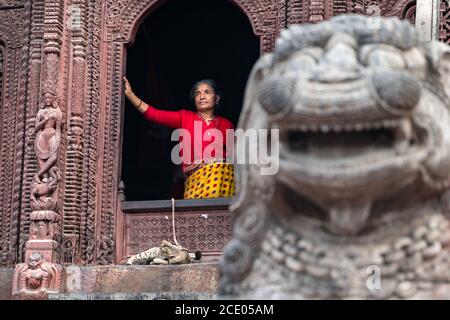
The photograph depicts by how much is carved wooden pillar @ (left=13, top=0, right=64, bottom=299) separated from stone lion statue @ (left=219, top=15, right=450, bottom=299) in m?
5.89

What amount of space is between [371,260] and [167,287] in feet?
19.3

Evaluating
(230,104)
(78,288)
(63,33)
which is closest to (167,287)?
(78,288)

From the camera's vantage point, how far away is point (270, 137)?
4191mm

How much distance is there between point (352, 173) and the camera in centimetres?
388

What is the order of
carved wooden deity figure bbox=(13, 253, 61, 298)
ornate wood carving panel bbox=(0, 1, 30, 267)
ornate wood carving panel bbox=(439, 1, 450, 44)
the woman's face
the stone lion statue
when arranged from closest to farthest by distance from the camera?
the stone lion statue → carved wooden deity figure bbox=(13, 253, 61, 298) → ornate wood carving panel bbox=(439, 1, 450, 44) → ornate wood carving panel bbox=(0, 1, 30, 267) → the woman's face

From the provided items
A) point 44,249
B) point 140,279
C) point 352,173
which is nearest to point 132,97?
point 44,249

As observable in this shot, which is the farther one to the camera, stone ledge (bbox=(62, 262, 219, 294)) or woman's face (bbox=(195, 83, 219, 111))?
woman's face (bbox=(195, 83, 219, 111))

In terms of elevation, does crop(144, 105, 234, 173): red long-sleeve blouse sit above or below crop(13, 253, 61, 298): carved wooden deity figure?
above

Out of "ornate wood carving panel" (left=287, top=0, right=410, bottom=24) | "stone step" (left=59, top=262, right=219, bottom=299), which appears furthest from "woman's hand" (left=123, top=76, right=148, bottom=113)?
"stone step" (left=59, top=262, right=219, bottom=299)

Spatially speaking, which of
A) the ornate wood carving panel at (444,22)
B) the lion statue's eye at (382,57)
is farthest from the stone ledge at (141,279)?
the lion statue's eye at (382,57)

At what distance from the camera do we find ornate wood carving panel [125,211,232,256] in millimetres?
10586

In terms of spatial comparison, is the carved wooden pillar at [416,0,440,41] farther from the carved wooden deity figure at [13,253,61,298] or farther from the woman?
the carved wooden deity figure at [13,253,61,298]

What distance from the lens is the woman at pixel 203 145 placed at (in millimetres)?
11078

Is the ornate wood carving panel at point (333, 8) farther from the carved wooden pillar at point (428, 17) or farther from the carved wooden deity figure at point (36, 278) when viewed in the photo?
the carved wooden deity figure at point (36, 278)
